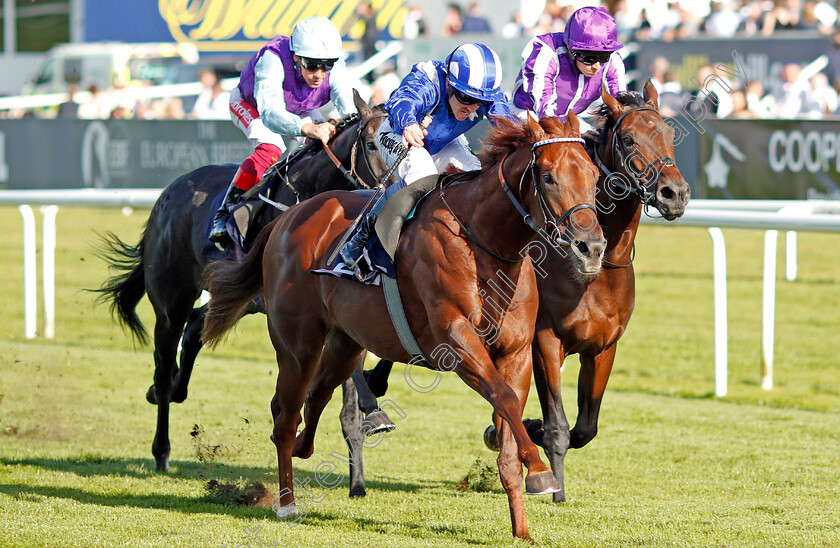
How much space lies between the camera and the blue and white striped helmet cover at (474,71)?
4.42 metres

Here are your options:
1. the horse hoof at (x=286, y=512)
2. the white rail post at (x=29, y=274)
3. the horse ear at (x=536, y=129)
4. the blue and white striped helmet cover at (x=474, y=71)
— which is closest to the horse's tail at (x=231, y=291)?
the horse hoof at (x=286, y=512)

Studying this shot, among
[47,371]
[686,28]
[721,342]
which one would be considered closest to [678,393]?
[721,342]

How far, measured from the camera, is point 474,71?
443 centimetres

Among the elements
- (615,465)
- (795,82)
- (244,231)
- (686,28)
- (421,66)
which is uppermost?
(686,28)

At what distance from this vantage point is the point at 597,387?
496cm

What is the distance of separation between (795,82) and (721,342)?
505cm

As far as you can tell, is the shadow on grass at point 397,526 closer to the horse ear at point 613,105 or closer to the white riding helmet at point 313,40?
the horse ear at point 613,105

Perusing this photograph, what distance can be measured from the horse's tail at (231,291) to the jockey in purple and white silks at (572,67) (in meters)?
1.37

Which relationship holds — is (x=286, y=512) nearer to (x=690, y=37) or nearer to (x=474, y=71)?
(x=474, y=71)

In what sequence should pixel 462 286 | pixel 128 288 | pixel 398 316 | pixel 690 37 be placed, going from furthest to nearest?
1. pixel 690 37
2. pixel 128 288
3. pixel 398 316
4. pixel 462 286

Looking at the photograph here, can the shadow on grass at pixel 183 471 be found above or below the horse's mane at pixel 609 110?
below

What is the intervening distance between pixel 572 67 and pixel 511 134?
4.28ft

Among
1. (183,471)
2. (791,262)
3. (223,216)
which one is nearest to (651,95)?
(223,216)

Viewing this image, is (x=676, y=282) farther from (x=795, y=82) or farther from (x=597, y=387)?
(x=597, y=387)
